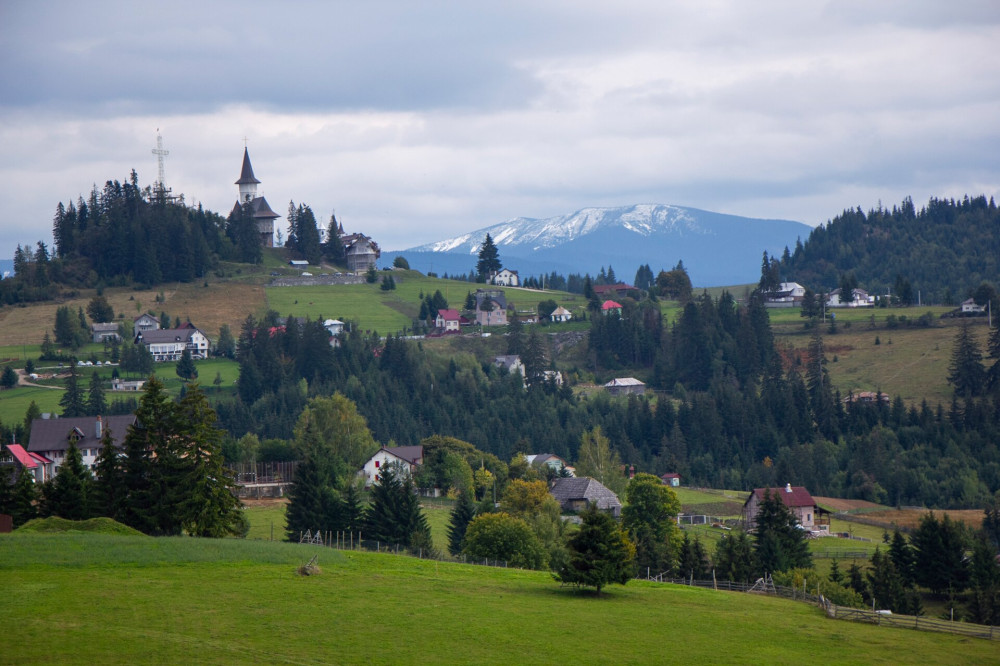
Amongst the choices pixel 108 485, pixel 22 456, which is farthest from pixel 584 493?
pixel 22 456

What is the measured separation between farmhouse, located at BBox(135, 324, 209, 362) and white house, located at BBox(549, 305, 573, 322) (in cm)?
4983

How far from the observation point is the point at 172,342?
468ft

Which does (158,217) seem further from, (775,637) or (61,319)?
(775,637)

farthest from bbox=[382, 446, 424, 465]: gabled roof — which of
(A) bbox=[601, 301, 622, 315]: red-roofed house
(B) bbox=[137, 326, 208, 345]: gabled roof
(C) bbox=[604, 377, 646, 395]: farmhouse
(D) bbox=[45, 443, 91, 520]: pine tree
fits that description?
(A) bbox=[601, 301, 622, 315]: red-roofed house

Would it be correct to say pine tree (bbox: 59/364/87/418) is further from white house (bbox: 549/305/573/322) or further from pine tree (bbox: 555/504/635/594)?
pine tree (bbox: 555/504/635/594)

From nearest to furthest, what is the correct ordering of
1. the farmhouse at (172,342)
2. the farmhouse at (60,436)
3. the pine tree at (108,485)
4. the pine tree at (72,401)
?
the pine tree at (108,485) < the farmhouse at (60,436) < the pine tree at (72,401) < the farmhouse at (172,342)

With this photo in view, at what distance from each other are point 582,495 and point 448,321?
255ft

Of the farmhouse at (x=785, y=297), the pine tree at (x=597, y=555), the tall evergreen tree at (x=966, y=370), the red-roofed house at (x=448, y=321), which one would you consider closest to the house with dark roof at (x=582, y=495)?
the pine tree at (x=597, y=555)

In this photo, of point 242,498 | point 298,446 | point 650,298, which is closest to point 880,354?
point 650,298

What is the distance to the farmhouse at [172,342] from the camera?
14200 centimetres

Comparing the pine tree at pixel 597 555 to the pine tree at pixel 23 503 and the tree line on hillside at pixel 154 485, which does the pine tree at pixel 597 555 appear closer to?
the tree line on hillside at pixel 154 485

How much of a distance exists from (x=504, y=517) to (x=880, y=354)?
309 feet

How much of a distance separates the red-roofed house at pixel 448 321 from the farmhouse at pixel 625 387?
24.2 metres

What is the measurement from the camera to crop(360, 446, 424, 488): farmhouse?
9131cm
